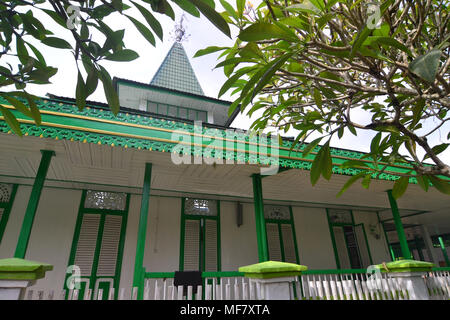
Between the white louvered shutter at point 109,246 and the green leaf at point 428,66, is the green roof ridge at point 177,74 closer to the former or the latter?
the white louvered shutter at point 109,246

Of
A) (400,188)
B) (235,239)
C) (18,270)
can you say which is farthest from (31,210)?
(235,239)

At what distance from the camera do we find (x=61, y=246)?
5914mm

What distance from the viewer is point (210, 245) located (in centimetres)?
711

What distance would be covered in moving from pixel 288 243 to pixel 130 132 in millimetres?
6187

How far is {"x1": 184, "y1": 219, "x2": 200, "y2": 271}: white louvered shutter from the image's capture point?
674 cm

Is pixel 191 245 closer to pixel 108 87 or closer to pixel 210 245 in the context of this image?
pixel 210 245

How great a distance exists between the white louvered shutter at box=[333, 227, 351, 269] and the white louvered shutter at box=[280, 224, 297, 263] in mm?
1930

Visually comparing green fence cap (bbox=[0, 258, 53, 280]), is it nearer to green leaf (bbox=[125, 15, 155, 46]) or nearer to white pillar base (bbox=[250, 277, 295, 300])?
white pillar base (bbox=[250, 277, 295, 300])

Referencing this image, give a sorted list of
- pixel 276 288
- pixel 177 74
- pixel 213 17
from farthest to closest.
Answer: pixel 177 74, pixel 276 288, pixel 213 17

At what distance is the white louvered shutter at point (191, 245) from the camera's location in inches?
265

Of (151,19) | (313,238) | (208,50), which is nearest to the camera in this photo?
(151,19)

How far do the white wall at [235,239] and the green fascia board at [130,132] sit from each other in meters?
3.26
